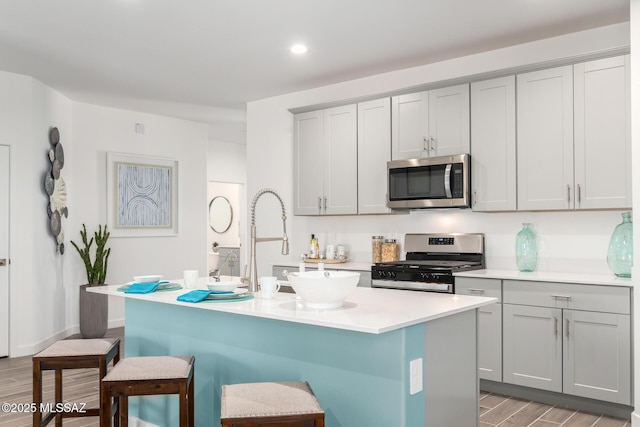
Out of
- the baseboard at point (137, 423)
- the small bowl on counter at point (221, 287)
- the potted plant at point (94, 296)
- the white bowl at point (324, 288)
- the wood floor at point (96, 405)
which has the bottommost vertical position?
the wood floor at point (96, 405)

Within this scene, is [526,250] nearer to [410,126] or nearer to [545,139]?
[545,139]

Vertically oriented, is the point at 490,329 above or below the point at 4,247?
below

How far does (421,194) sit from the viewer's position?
177 inches

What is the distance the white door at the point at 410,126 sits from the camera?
4492 mm

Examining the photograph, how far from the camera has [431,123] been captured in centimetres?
445

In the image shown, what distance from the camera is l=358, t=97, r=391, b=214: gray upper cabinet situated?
15.6 ft

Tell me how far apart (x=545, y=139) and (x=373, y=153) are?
4.83 ft

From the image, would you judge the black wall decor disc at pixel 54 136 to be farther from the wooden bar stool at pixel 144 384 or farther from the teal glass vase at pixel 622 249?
the teal glass vase at pixel 622 249

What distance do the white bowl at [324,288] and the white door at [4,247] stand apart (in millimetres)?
3859

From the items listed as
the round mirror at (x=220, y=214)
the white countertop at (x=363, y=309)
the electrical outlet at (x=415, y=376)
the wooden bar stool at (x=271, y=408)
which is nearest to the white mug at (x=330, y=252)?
the white countertop at (x=363, y=309)

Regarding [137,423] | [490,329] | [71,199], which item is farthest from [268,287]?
[71,199]

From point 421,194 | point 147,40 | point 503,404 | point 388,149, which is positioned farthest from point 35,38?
point 503,404

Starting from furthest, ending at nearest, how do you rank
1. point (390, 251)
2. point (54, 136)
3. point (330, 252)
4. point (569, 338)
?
1. point (54, 136)
2. point (330, 252)
3. point (390, 251)
4. point (569, 338)

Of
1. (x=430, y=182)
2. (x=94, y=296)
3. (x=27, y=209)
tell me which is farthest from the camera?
(x=94, y=296)
